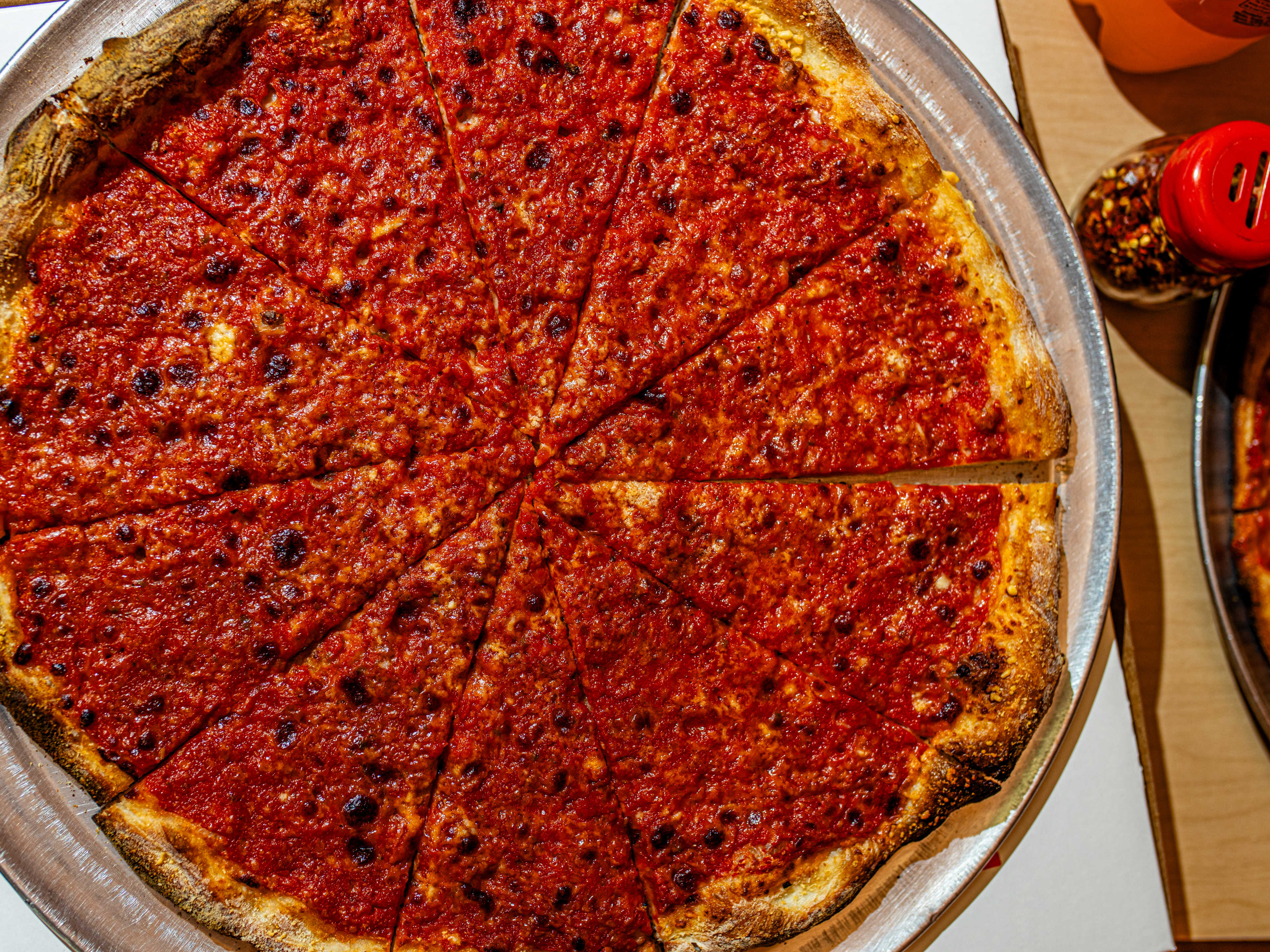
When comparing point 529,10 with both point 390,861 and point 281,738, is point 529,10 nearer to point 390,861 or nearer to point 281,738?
point 281,738

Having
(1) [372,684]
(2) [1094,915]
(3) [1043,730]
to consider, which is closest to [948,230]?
A: (3) [1043,730]

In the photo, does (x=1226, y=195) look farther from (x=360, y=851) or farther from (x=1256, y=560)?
(x=360, y=851)

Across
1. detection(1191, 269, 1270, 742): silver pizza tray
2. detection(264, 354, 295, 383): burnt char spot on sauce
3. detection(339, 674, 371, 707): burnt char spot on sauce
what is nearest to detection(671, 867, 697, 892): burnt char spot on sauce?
detection(339, 674, 371, 707): burnt char spot on sauce

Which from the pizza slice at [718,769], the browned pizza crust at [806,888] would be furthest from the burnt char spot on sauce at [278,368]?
the browned pizza crust at [806,888]

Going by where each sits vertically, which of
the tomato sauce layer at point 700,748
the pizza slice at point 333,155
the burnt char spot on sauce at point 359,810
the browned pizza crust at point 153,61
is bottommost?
the tomato sauce layer at point 700,748

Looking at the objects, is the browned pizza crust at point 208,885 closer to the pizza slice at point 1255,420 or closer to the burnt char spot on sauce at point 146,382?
the burnt char spot on sauce at point 146,382

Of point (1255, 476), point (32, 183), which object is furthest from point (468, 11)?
point (1255, 476)
